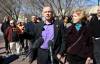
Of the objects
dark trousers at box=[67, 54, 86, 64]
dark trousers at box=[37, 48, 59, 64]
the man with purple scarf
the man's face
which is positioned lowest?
dark trousers at box=[67, 54, 86, 64]

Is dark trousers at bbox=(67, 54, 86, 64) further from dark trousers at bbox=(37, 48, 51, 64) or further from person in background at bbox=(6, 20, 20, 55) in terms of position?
person in background at bbox=(6, 20, 20, 55)

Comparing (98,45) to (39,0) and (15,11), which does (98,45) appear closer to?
(39,0)

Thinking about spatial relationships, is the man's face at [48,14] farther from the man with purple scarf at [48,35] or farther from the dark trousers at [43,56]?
the dark trousers at [43,56]

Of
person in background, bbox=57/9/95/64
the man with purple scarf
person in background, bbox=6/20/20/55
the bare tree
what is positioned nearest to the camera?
the man with purple scarf

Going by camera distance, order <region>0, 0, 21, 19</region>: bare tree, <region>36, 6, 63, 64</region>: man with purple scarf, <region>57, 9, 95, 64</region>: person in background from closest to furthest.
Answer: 1. <region>36, 6, 63, 64</region>: man with purple scarf
2. <region>57, 9, 95, 64</region>: person in background
3. <region>0, 0, 21, 19</region>: bare tree

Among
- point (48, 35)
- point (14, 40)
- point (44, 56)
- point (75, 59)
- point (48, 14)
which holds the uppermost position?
point (48, 14)

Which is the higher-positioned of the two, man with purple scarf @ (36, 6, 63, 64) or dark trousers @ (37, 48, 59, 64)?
man with purple scarf @ (36, 6, 63, 64)

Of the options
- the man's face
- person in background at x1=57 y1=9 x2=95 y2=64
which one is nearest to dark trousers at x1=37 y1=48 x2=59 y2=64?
person in background at x1=57 y1=9 x2=95 y2=64

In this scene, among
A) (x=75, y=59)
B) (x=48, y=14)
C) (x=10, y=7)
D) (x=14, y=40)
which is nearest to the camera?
(x=48, y=14)

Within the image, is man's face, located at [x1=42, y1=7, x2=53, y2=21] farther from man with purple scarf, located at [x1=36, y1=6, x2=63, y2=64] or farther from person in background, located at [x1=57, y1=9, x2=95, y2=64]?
person in background, located at [x1=57, y1=9, x2=95, y2=64]

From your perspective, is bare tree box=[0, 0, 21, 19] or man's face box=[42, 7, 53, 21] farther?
bare tree box=[0, 0, 21, 19]

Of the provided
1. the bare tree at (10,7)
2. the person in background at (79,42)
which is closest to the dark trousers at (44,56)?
the person in background at (79,42)

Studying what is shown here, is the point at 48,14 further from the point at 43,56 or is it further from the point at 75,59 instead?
the point at 75,59

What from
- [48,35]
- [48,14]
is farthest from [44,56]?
[48,14]
